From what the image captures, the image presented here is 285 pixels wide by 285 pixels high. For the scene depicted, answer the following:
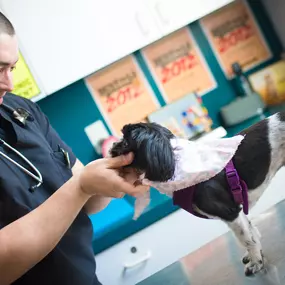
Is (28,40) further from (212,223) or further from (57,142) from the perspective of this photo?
(212,223)

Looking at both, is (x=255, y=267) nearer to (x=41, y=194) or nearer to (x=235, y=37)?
(x=41, y=194)

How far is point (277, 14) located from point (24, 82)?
1.50m

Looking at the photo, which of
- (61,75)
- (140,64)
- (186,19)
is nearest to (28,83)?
(61,75)

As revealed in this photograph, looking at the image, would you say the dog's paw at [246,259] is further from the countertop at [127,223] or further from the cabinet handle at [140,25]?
the cabinet handle at [140,25]

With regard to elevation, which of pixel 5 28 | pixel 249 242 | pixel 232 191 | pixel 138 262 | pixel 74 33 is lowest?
pixel 138 262

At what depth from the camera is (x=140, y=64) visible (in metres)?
2.33

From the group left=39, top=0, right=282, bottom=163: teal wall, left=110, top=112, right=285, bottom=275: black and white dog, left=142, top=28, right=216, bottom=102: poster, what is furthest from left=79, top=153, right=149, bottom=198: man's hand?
left=142, top=28, right=216, bottom=102: poster

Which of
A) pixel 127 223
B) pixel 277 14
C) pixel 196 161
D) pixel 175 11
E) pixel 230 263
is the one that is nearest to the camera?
pixel 196 161

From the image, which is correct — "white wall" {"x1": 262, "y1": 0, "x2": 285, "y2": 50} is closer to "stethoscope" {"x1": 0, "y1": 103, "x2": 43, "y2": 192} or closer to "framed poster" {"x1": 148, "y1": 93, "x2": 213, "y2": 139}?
"framed poster" {"x1": 148, "y1": 93, "x2": 213, "y2": 139}

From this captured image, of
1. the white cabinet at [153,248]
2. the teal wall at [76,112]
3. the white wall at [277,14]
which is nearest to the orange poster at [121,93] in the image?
the teal wall at [76,112]

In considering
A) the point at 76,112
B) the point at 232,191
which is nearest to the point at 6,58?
the point at 232,191

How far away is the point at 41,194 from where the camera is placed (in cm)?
93

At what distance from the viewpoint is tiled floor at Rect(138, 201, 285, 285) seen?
1.02 meters

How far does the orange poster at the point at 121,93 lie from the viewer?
90.3 inches
